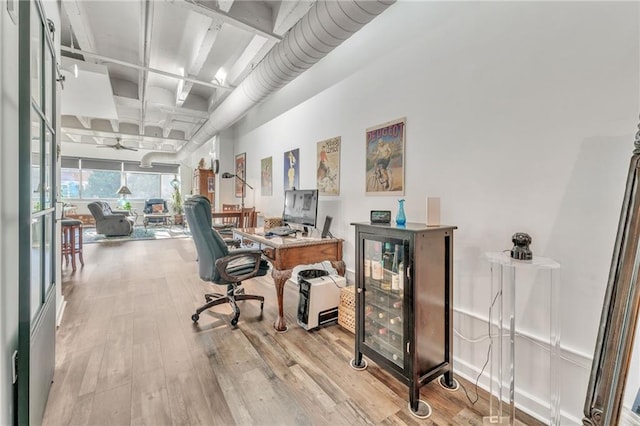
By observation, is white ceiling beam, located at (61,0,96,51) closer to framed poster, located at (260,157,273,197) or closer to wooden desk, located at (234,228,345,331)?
framed poster, located at (260,157,273,197)

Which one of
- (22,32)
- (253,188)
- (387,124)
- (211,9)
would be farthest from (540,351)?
(253,188)

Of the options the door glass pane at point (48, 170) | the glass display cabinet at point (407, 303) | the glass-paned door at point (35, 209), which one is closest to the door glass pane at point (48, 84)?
the glass-paned door at point (35, 209)

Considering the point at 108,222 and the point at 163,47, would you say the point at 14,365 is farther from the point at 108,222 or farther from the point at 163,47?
the point at 108,222

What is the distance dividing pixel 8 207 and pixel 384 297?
6.30ft

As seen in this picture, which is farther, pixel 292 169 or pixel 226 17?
pixel 292 169

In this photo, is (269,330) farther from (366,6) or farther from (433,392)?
(366,6)

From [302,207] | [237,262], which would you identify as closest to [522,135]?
[302,207]

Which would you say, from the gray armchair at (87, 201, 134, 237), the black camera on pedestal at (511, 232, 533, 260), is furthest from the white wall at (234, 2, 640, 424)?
the gray armchair at (87, 201, 134, 237)

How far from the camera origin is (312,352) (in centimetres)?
213

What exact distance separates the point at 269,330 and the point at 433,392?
1381 mm

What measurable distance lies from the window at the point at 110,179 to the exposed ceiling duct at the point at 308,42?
30.2ft

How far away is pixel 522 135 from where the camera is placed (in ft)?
5.08

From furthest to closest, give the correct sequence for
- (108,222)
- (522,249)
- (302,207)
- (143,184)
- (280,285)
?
(143,184) → (108,222) → (302,207) → (280,285) → (522,249)

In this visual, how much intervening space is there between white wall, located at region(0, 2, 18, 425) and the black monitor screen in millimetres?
2093
